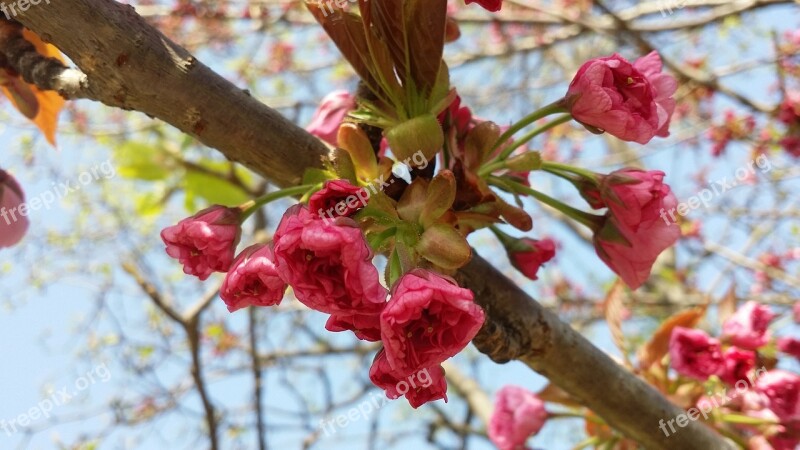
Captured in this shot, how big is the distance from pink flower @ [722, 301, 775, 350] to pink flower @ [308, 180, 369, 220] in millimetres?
1332

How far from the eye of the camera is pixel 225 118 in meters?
1.02

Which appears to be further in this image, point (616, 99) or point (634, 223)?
point (634, 223)

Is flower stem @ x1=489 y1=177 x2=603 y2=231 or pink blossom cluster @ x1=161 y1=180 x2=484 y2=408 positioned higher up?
flower stem @ x1=489 y1=177 x2=603 y2=231

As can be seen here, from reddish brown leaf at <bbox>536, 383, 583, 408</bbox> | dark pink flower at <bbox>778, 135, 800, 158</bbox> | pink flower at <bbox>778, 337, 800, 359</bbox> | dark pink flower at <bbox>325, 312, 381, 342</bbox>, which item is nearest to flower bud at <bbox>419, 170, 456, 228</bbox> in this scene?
dark pink flower at <bbox>325, 312, 381, 342</bbox>

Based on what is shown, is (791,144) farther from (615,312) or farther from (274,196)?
(274,196)

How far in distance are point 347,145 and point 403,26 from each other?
199mm

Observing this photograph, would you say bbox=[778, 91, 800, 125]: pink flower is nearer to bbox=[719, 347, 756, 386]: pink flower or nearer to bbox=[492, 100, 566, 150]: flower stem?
bbox=[719, 347, 756, 386]: pink flower

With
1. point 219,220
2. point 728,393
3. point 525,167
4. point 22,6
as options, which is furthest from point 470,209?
point 728,393

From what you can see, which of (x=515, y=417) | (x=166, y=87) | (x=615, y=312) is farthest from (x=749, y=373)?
(x=166, y=87)

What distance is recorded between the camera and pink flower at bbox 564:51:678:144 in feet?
3.34

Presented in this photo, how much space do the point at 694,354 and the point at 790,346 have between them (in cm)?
58

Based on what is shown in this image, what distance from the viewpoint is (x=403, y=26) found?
970 mm

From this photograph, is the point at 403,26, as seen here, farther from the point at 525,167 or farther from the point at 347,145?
the point at 525,167

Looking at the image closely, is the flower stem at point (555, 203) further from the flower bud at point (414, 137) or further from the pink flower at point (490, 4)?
the pink flower at point (490, 4)
